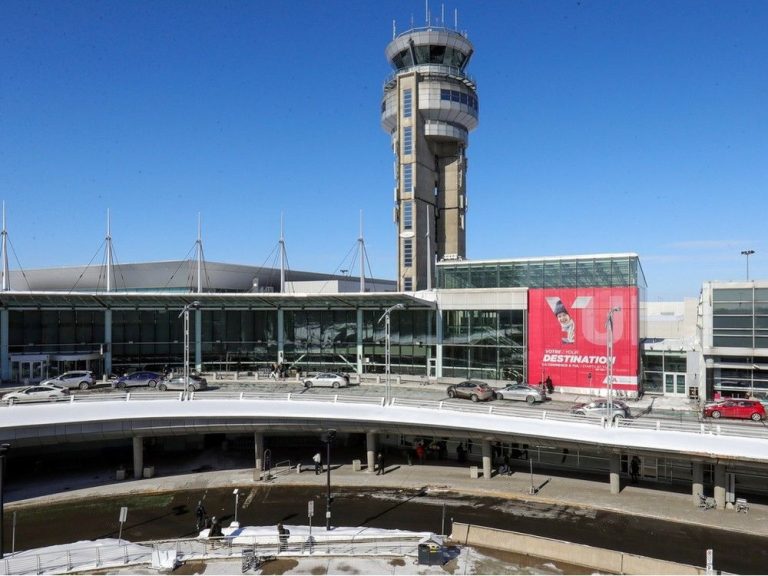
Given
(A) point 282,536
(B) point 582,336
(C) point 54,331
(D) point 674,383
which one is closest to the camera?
(A) point 282,536

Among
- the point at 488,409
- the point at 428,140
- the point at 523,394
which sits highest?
the point at 428,140

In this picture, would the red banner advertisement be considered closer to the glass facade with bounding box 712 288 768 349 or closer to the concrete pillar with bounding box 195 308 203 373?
the glass facade with bounding box 712 288 768 349

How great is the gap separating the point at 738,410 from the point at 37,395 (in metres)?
42.2

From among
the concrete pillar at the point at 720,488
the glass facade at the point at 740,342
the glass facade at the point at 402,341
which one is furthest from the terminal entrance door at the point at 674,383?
the glass facade at the point at 402,341

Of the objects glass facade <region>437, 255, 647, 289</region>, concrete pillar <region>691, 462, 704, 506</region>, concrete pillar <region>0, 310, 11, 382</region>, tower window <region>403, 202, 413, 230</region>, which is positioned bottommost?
concrete pillar <region>691, 462, 704, 506</region>

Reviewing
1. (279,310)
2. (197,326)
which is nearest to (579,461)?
(279,310)

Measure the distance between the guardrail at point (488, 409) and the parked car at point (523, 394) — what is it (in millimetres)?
5540

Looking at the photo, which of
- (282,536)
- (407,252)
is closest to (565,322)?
(407,252)

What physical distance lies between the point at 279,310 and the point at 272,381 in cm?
868

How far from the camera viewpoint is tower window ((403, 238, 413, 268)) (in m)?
61.8

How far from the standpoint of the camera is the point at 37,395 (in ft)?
112

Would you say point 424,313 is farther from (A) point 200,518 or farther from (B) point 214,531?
(B) point 214,531

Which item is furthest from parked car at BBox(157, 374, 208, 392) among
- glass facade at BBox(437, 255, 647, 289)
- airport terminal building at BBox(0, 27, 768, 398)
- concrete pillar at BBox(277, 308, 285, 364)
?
glass facade at BBox(437, 255, 647, 289)

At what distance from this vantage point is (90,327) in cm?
5056
